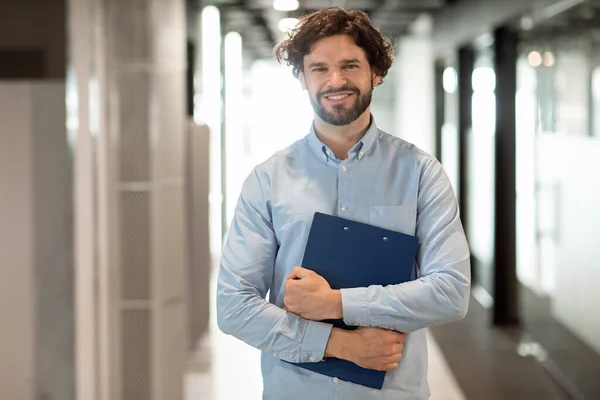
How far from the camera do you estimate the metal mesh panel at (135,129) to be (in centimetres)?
398

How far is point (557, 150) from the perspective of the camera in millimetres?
5703

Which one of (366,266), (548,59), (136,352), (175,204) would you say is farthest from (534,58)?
(366,266)

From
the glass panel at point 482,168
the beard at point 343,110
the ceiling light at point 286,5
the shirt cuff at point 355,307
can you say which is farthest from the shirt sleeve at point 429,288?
the ceiling light at point 286,5

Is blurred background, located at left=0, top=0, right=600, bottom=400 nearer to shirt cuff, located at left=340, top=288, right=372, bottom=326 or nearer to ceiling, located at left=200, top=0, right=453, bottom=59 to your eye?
ceiling, located at left=200, top=0, right=453, bottom=59

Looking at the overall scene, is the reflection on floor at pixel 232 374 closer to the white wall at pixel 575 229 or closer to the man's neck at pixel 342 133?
the white wall at pixel 575 229

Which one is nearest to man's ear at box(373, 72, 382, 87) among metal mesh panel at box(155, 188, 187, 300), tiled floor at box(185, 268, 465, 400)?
metal mesh panel at box(155, 188, 187, 300)

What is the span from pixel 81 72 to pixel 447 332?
4258mm

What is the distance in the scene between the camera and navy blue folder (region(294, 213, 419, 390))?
1.71 metres

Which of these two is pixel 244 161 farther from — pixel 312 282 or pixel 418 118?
pixel 312 282

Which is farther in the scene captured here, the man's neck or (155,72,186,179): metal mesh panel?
(155,72,186,179): metal mesh panel

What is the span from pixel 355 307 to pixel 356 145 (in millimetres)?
371

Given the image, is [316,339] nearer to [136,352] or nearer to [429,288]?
[429,288]

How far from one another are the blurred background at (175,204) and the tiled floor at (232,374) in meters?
0.02

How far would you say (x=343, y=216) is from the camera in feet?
5.84
